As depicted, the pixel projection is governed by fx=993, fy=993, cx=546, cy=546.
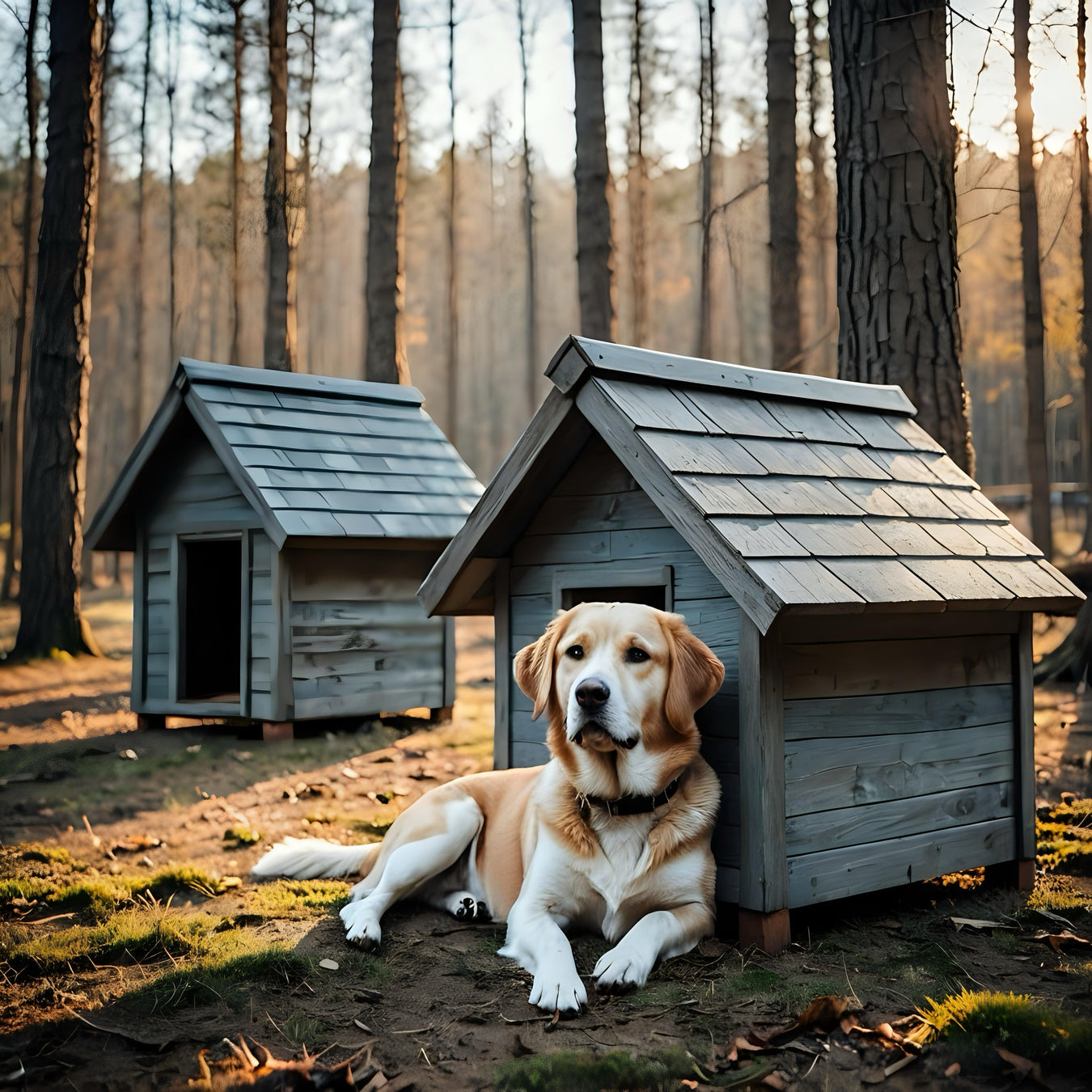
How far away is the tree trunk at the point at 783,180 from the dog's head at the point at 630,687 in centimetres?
1008

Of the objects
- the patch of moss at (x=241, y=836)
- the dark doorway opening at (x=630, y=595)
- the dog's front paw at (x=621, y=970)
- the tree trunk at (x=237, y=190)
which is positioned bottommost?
the patch of moss at (x=241, y=836)

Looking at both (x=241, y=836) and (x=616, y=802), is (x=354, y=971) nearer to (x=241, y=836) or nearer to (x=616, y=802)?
(x=616, y=802)

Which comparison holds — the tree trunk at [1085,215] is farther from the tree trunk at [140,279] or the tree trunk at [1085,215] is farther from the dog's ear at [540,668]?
the tree trunk at [140,279]

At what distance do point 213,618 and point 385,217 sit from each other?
20.6 feet

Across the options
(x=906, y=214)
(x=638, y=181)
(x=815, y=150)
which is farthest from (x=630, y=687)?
(x=638, y=181)

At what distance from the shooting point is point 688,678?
376cm

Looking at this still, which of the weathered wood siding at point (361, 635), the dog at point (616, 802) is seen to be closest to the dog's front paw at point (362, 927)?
the dog at point (616, 802)

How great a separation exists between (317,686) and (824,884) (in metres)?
5.41

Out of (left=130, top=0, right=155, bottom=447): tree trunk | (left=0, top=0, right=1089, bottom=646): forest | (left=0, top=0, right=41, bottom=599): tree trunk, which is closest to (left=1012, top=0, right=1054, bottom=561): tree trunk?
(left=0, top=0, right=1089, bottom=646): forest

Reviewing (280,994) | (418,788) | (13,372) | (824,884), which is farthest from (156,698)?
(13,372)

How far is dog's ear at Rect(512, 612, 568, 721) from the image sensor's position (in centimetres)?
400

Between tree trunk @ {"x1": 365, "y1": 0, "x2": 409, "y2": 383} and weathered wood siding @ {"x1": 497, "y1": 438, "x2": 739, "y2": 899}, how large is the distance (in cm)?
838

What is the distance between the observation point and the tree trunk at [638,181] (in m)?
21.1

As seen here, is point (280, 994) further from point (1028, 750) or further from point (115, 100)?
point (115, 100)
